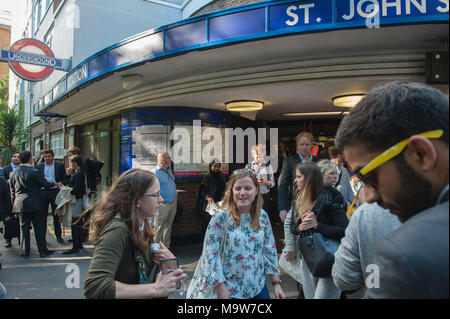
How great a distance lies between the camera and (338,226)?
103 inches

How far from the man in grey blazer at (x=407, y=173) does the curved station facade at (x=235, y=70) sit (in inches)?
17.3

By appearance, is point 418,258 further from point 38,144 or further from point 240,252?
point 38,144

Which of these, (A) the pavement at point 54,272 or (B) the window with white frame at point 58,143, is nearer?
(A) the pavement at point 54,272

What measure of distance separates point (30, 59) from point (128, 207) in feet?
27.7

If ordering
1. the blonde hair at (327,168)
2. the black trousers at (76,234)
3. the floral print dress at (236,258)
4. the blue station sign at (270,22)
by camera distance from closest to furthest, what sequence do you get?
the floral print dress at (236,258) < the blonde hair at (327,168) < the blue station sign at (270,22) < the black trousers at (76,234)

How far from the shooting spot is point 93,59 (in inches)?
234

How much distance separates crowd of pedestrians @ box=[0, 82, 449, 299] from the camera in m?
0.66

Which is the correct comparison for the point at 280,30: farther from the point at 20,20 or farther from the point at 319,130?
the point at 20,20

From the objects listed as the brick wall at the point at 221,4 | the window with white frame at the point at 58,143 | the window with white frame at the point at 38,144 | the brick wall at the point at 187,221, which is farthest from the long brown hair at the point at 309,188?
the window with white frame at the point at 38,144

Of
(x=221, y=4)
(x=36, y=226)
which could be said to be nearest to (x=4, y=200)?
(x=36, y=226)

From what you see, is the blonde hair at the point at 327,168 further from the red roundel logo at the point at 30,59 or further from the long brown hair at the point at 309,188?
the red roundel logo at the point at 30,59

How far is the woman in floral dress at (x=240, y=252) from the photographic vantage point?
2148 mm

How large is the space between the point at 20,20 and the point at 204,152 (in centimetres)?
2265

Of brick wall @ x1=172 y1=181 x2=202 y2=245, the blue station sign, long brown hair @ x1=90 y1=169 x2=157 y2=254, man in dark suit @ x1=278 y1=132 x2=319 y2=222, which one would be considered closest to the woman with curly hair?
long brown hair @ x1=90 y1=169 x2=157 y2=254
